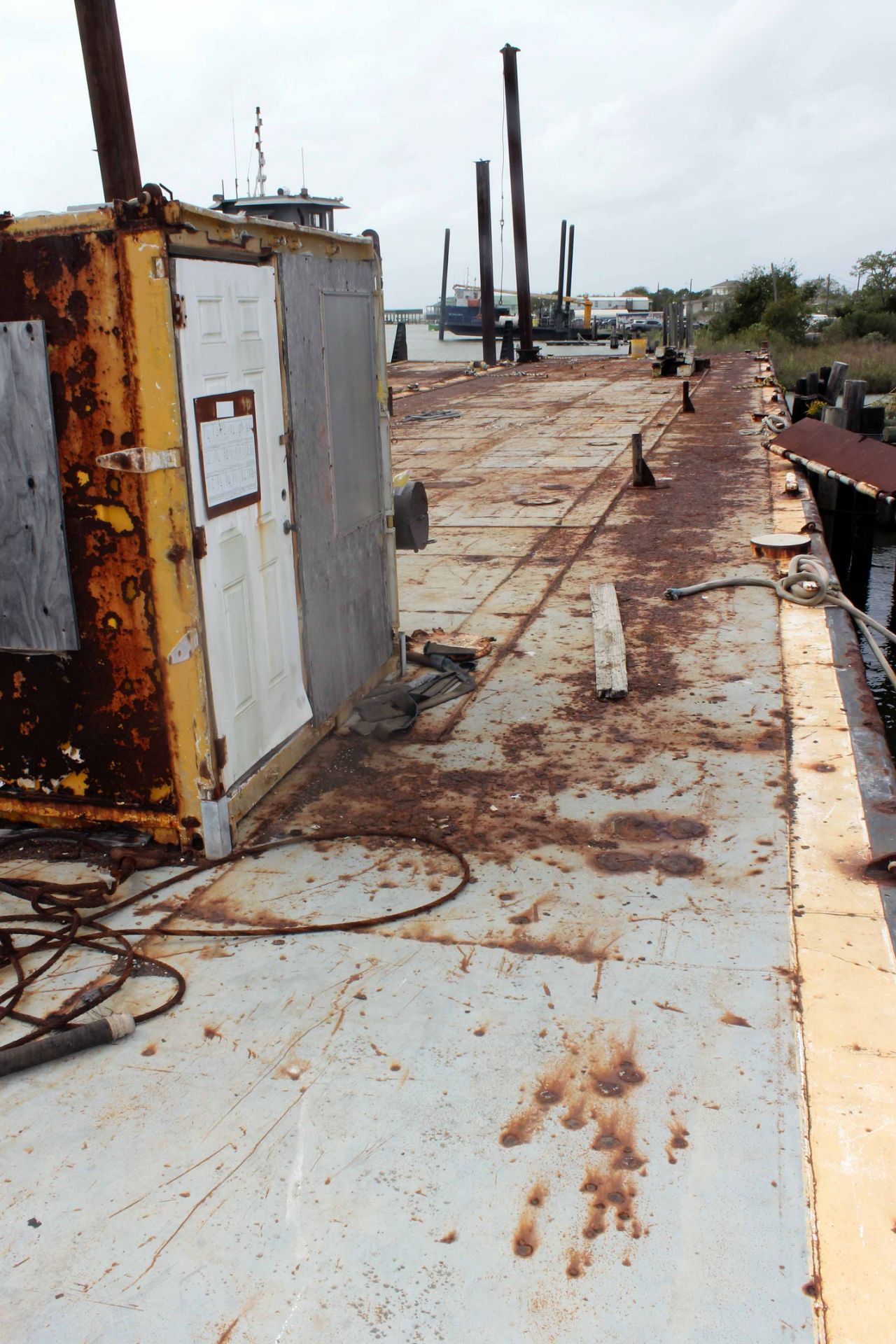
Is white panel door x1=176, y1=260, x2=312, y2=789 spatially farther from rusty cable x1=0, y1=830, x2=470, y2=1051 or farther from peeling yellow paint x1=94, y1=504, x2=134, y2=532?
rusty cable x1=0, y1=830, x2=470, y2=1051

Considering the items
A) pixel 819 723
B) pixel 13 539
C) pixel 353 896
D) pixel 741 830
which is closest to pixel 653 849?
pixel 741 830

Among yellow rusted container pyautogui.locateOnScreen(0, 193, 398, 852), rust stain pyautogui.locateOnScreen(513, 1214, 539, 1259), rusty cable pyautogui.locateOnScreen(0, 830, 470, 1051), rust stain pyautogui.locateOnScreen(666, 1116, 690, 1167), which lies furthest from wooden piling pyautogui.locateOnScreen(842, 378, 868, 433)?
rust stain pyautogui.locateOnScreen(513, 1214, 539, 1259)

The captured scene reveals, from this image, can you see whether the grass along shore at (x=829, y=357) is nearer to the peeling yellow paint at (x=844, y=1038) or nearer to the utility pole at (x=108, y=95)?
the utility pole at (x=108, y=95)

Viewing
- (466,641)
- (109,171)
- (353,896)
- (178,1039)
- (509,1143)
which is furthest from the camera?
(109,171)

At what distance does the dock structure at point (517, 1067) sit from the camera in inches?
86.1

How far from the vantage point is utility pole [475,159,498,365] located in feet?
94.9

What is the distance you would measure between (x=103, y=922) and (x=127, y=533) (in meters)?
1.29

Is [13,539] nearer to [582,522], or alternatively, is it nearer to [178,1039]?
[178,1039]

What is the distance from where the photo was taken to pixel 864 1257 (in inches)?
87.6

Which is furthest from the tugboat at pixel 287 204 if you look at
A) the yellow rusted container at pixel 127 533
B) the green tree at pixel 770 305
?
the green tree at pixel 770 305

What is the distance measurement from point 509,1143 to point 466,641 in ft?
13.2

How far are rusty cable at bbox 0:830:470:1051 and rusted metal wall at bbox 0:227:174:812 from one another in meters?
0.20

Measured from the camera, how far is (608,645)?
5.96 metres

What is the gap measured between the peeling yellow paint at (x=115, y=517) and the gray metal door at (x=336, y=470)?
0.89 meters
